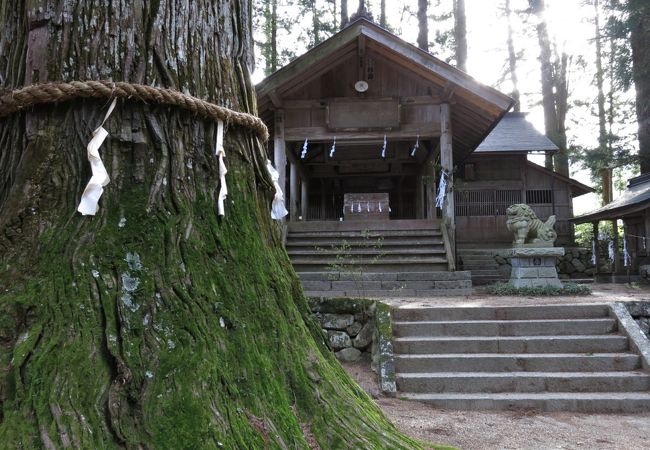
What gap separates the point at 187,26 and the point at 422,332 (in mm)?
4350

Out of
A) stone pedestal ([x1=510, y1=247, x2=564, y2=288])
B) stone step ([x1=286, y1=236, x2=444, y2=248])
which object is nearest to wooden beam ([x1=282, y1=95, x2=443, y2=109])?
stone step ([x1=286, y1=236, x2=444, y2=248])

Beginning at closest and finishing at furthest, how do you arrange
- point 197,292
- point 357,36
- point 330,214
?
1. point 197,292
2. point 357,36
3. point 330,214

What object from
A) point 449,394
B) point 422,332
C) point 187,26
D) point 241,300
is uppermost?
point 187,26

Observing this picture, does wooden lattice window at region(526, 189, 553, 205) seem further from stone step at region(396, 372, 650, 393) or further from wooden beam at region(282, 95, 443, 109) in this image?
stone step at region(396, 372, 650, 393)

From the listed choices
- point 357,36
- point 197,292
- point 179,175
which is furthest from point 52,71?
point 357,36

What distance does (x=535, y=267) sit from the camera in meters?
8.20

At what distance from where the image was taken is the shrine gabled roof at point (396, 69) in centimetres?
939

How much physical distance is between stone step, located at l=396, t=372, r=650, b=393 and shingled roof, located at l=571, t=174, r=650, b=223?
8.47 metres

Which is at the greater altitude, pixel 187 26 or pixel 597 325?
pixel 187 26

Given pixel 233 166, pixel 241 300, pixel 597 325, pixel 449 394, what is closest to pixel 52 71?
pixel 233 166

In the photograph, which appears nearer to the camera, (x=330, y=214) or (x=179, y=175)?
(x=179, y=175)

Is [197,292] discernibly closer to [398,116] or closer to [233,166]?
[233,166]

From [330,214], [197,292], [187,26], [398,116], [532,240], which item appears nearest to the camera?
[197,292]

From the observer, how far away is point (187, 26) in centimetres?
182
